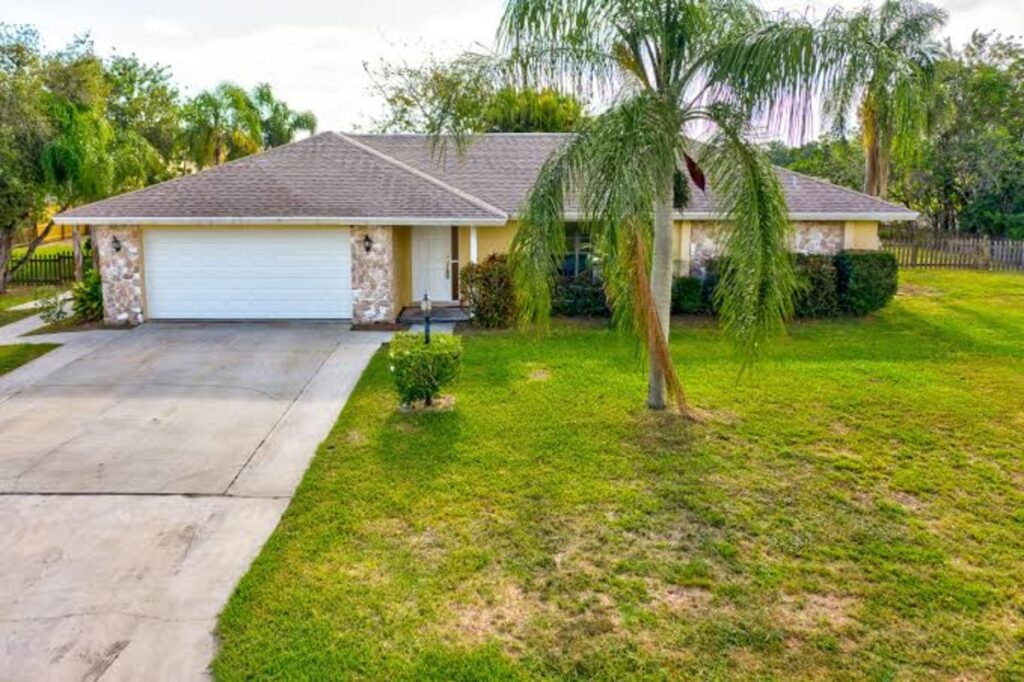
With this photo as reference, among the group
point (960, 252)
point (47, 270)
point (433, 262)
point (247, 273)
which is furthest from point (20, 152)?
point (960, 252)

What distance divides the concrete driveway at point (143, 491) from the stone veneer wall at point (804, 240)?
27.1ft

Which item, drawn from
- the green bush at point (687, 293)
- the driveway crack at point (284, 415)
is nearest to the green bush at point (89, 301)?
the driveway crack at point (284, 415)

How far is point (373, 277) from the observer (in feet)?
50.4

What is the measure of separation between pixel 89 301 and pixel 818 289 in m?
16.1

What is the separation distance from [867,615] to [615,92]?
6009mm

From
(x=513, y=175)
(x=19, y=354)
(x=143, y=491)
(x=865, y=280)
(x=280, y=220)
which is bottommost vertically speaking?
(x=143, y=491)

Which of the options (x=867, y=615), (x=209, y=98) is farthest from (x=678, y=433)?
(x=209, y=98)

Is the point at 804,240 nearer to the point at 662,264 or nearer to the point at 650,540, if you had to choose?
the point at 662,264

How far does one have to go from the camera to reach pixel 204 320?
51.6 ft

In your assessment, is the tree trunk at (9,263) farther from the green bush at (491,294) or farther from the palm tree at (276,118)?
the green bush at (491,294)

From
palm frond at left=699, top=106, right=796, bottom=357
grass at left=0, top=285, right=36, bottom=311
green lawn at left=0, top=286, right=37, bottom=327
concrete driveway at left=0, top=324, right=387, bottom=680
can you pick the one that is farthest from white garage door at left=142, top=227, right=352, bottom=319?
palm frond at left=699, top=106, right=796, bottom=357

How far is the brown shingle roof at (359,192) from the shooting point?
14922 mm

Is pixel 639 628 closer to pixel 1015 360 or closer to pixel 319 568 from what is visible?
pixel 319 568

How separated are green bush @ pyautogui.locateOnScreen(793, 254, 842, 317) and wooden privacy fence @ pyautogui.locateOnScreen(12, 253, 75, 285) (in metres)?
21.7
